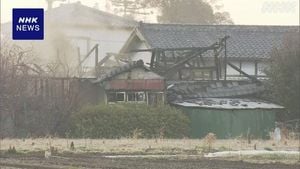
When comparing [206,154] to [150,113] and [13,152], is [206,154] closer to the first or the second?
[13,152]

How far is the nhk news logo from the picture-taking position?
17.8m

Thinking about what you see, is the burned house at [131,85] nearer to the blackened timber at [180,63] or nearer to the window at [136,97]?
the window at [136,97]

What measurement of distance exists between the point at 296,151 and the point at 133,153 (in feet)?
14.0

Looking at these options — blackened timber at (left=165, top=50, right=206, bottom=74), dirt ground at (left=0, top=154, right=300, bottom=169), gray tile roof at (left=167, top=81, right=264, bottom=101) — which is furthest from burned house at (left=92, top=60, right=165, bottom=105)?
dirt ground at (left=0, top=154, right=300, bottom=169)

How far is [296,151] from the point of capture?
58.0 feet

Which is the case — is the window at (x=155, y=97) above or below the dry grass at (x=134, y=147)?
above

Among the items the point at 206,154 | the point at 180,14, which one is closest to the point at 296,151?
the point at 206,154

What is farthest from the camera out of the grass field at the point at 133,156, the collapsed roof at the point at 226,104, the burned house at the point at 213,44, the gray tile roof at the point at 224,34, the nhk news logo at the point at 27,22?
the gray tile roof at the point at 224,34

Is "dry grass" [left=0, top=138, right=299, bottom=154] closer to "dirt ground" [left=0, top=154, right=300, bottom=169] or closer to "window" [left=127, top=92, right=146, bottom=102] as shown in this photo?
"dirt ground" [left=0, top=154, right=300, bottom=169]

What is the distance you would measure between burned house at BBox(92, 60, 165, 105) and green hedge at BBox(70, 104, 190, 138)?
2.05 m

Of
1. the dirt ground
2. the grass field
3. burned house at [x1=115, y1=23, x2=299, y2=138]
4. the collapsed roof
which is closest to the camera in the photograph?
the dirt ground

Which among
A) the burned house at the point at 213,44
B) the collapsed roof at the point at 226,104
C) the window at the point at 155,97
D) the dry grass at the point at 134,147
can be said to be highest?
the burned house at the point at 213,44

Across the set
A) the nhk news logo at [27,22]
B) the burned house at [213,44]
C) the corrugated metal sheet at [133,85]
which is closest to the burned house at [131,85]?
the corrugated metal sheet at [133,85]

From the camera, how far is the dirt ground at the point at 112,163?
44.4 feet
